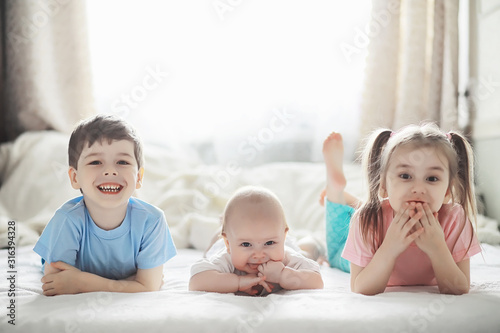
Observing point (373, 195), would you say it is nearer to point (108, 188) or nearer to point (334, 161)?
point (334, 161)

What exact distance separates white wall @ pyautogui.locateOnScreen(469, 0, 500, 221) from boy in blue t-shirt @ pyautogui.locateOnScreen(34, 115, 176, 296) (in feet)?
5.39

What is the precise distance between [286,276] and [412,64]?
1.72 m

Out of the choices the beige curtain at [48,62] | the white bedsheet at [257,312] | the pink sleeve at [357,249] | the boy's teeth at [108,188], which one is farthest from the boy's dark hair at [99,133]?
the beige curtain at [48,62]

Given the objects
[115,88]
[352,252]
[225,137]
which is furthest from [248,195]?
[115,88]

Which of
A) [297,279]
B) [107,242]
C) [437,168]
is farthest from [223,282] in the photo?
[437,168]

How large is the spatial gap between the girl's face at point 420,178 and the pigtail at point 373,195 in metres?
0.08

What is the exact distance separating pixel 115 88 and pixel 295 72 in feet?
3.51

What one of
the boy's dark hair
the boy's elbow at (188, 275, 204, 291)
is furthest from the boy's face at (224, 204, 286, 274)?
the boy's dark hair

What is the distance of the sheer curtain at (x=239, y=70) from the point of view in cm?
256

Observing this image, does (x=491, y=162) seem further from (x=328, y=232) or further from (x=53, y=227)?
(x=53, y=227)

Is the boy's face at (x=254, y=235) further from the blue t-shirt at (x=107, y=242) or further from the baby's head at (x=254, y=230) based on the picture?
the blue t-shirt at (x=107, y=242)

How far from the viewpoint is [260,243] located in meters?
1.16

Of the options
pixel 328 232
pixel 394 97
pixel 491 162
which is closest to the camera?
pixel 328 232

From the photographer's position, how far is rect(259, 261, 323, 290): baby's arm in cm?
115
